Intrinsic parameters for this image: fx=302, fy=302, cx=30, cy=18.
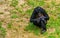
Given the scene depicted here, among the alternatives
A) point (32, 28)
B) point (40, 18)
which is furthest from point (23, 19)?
point (40, 18)

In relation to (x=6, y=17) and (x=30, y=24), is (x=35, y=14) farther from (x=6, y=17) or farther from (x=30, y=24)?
(x=6, y=17)

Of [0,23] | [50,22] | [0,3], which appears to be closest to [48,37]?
[50,22]

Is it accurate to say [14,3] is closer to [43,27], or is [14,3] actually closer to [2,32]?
[2,32]

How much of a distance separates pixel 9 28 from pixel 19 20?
613 mm

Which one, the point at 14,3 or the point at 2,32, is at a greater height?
the point at 14,3

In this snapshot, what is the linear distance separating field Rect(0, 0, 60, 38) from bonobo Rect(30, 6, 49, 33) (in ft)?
0.68

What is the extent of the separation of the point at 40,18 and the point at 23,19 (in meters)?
1.10

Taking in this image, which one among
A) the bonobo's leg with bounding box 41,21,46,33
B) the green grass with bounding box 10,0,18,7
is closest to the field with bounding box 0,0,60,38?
the green grass with bounding box 10,0,18,7

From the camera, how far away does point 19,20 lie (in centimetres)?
1123

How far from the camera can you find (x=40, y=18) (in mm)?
10406

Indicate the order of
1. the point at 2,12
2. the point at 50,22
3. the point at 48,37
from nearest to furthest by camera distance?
the point at 48,37
the point at 50,22
the point at 2,12

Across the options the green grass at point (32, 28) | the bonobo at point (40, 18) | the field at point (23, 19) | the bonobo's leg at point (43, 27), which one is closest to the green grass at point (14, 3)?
the field at point (23, 19)

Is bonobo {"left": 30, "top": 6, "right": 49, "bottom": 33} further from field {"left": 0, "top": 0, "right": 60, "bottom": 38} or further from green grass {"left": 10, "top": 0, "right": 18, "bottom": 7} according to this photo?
green grass {"left": 10, "top": 0, "right": 18, "bottom": 7}

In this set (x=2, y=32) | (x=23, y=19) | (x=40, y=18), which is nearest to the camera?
(x=40, y=18)
